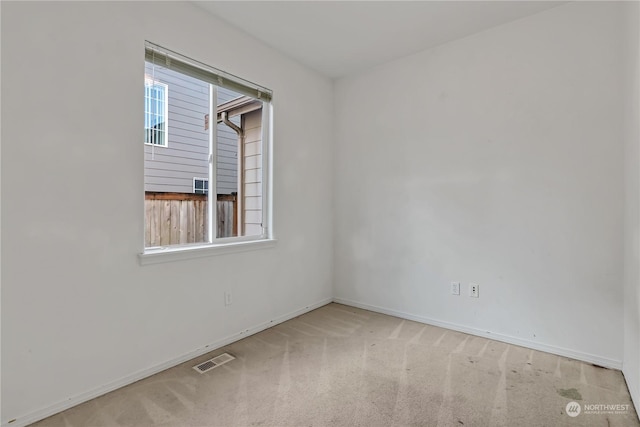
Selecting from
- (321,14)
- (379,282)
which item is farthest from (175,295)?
(321,14)

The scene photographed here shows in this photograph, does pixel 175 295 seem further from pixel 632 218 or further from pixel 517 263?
pixel 632 218

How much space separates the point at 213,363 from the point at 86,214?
127cm

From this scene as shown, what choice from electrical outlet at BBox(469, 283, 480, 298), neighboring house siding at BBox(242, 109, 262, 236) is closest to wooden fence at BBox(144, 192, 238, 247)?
neighboring house siding at BBox(242, 109, 262, 236)

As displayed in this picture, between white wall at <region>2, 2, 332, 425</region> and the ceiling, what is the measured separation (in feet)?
0.93

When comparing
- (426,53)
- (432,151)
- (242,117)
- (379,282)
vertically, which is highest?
(426,53)

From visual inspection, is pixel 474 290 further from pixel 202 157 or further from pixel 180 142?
pixel 180 142

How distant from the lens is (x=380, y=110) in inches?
130

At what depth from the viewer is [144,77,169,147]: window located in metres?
2.20

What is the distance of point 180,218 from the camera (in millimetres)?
2439

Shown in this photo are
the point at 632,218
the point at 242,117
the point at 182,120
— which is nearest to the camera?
the point at 632,218

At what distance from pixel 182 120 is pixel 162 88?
0.81ft

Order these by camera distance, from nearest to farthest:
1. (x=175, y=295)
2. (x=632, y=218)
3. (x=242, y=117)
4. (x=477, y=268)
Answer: (x=632, y=218) < (x=175, y=295) < (x=477, y=268) < (x=242, y=117)

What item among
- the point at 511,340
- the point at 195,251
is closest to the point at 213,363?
the point at 195,251

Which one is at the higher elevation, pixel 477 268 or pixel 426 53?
pixel 426 53
